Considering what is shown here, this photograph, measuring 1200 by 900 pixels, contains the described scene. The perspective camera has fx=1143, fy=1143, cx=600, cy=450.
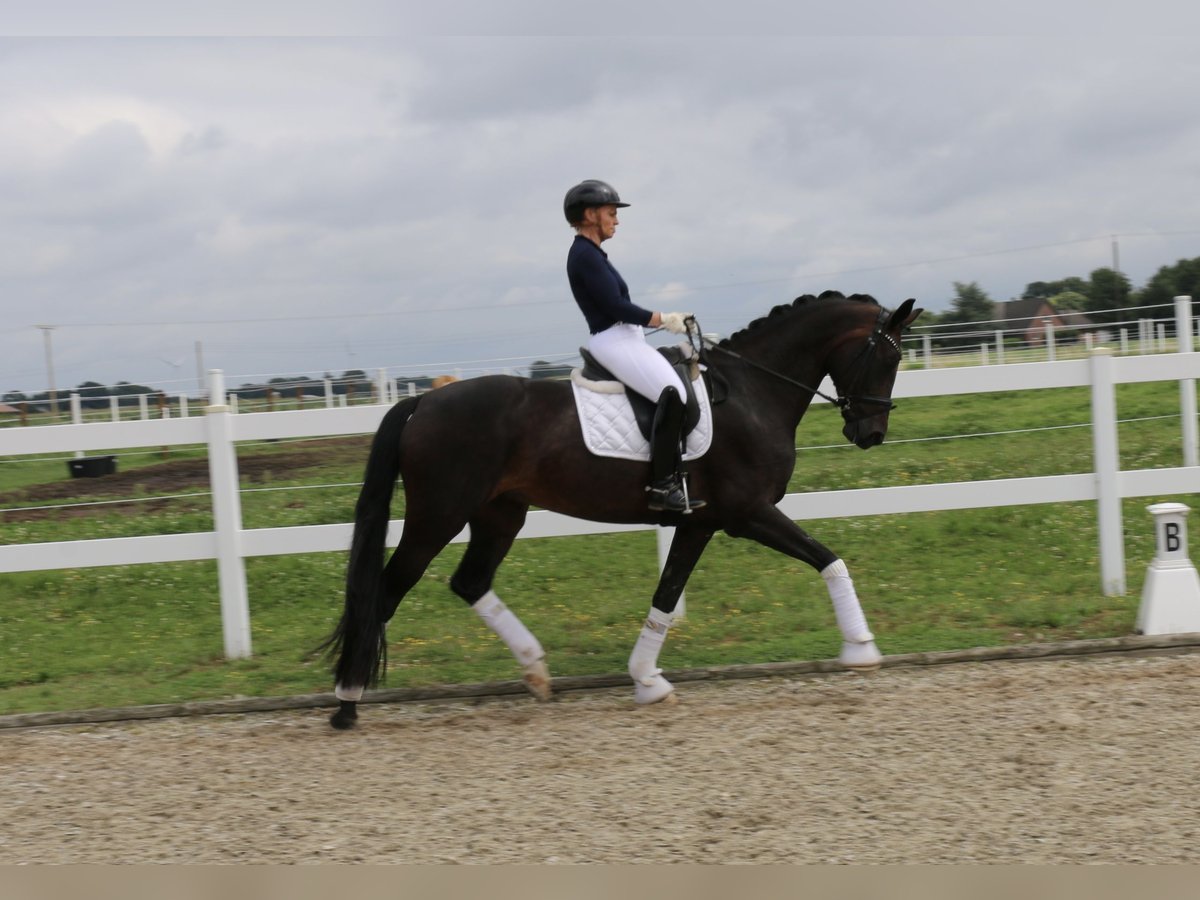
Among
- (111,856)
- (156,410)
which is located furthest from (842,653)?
(156,410)

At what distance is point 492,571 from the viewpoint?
6379 mm

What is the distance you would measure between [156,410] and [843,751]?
19327mm

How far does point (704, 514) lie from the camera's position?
6273 millimetres

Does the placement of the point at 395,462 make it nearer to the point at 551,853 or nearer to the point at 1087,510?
the point at 551,853

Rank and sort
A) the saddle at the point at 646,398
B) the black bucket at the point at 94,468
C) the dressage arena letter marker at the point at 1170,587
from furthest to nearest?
the black bucket at the point at 94,468, the dressage arena letter marker at the point at 1170,587, the saddle at the point at 646,398

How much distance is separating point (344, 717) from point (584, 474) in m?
1.75

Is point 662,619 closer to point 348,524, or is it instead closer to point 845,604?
point 845,604

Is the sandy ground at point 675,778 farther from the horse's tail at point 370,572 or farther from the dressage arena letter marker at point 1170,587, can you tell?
the dressage arena letter marker at point 1170,587

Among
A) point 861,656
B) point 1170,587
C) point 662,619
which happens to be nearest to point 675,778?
point 662,619

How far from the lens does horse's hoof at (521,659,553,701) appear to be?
6.15 metres

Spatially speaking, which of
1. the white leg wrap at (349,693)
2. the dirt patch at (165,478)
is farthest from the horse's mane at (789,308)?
the dirt patch at (165,478)

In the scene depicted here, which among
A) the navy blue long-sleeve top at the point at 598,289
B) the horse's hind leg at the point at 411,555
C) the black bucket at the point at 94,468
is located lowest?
the horse's hind leg at the point at 411,555

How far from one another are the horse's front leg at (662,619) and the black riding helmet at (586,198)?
5.99ft

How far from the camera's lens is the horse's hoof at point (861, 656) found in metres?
6.16
